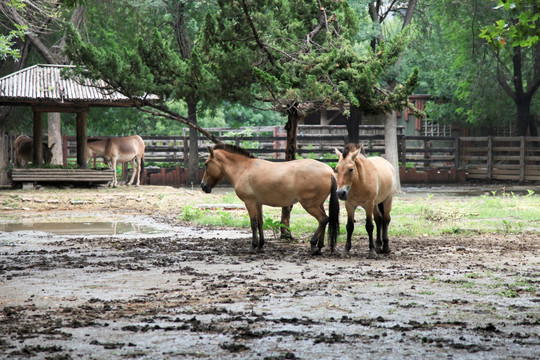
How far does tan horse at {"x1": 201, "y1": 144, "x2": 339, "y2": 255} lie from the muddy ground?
1.91ft

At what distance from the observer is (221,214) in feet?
53.1

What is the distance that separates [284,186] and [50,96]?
42.7 feet

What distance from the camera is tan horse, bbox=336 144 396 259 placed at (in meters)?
10.0

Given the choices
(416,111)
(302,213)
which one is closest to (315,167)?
(416,111)

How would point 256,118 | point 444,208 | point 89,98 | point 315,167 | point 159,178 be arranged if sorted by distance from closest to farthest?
point 315,167, point 444,208, point 89,98, point 159,178, point 256,118

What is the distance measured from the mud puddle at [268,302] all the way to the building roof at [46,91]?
10.8 m

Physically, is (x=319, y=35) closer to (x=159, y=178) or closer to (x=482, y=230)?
(x=482, y=230)

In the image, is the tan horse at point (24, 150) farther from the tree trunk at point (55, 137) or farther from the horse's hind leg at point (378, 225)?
the horse's hind leg at point (378, 225)

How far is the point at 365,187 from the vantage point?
10.3 m

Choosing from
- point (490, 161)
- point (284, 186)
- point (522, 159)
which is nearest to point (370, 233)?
point (284, 186)

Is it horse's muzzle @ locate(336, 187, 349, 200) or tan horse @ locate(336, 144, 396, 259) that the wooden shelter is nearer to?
tan horse @ locate(336, 144, 396, 259)

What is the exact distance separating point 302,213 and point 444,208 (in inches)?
149

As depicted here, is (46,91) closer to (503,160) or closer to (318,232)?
(318,232)

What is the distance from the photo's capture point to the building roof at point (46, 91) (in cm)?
2134
